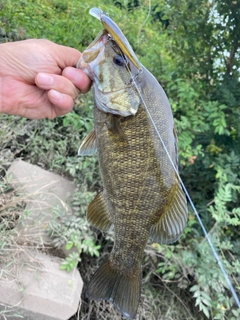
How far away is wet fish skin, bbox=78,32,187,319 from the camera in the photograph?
4.22 ft

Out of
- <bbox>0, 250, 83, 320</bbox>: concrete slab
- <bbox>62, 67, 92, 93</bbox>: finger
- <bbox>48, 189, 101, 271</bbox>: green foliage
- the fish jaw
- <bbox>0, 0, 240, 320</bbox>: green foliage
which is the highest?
the fish jaw

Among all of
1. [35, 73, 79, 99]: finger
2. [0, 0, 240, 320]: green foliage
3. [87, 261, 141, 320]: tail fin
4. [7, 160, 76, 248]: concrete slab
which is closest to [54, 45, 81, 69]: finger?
[35, 73, 79, 99]: finger

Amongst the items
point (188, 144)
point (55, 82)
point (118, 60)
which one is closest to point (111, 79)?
point (118, 60)

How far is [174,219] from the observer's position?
4.52 ft

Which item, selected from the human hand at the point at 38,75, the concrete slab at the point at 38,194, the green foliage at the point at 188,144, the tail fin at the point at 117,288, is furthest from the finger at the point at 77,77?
the green foliage at the point at 188,144

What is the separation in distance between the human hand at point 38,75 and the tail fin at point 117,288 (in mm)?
742

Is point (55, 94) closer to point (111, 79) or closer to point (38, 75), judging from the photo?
point (38, 75)

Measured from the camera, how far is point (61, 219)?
8.96 ft

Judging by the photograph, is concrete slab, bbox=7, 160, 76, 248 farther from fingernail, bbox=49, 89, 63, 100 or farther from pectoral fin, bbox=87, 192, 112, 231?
fingernail, bbox=49, 89, 63, 100

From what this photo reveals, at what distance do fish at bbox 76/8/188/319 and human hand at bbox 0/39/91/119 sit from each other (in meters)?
0.07

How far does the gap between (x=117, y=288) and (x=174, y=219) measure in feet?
1.41

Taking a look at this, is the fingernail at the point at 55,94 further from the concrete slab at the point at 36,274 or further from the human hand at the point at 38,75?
the concrete slab at the point at 36,274

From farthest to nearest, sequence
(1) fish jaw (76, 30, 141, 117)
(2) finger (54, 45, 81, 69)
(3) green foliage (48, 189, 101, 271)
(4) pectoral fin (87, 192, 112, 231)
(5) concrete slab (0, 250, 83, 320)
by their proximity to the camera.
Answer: (3) green foliage (48, 189, 101, 271)
(5) concrete slab (0, 250, 83, 320)
(4) pectoral fin (87, 192, 112, 231)
(2) finger (54, 45, 81, 69)
(1) fish jaw (76, 30, 141, 117)

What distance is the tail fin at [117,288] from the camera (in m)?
1.51
